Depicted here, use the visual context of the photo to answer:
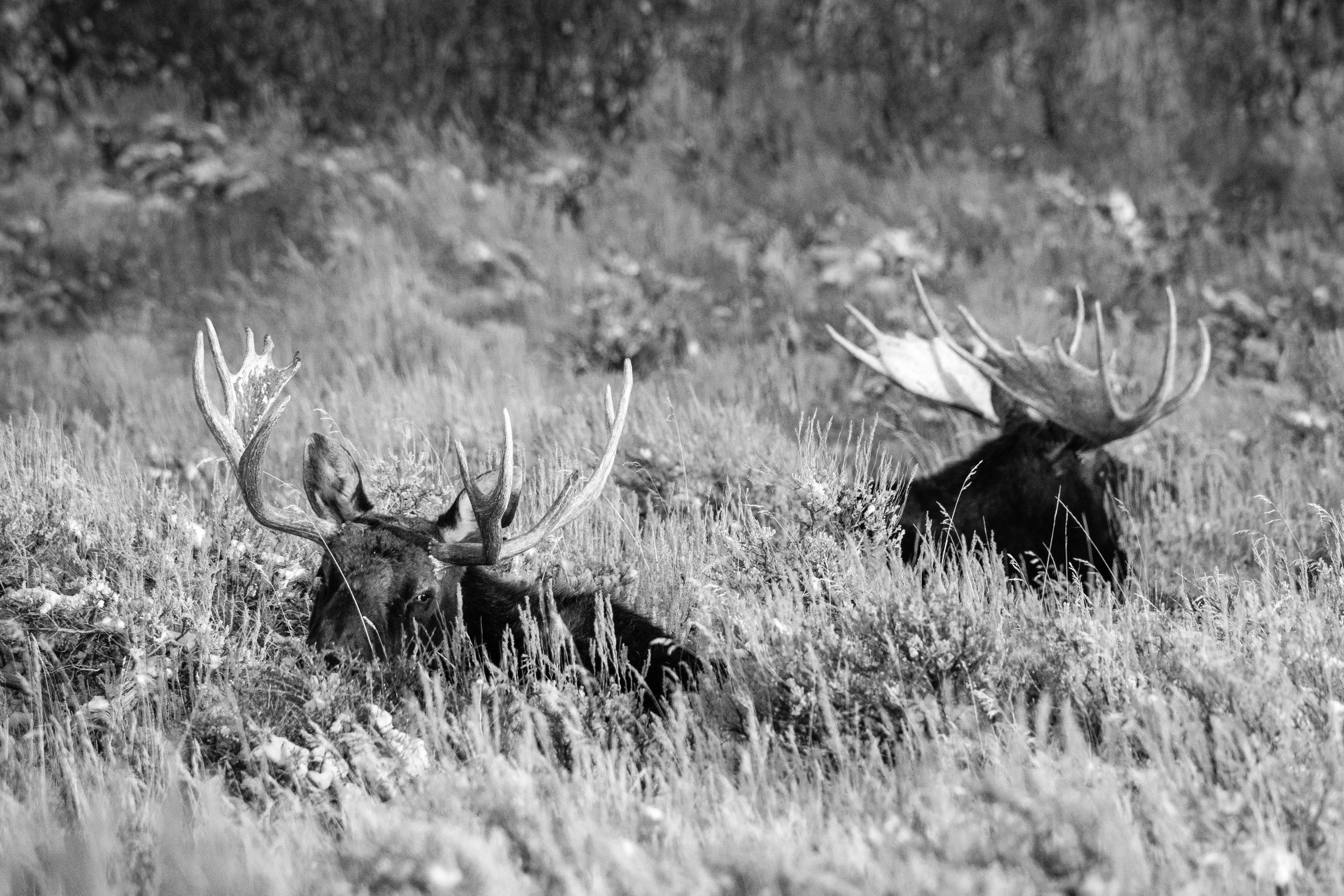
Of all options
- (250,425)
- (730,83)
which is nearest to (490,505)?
(250,425)

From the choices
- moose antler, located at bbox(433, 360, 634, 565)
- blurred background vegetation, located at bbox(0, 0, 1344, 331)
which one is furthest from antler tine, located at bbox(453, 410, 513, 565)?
blurred background vegetation, located at bbox(0, 0, 1344, 331)

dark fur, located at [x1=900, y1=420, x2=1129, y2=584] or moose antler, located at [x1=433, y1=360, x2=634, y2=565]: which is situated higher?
moose antler, located at [x1=433, y1=360, x2=634, y2=565]

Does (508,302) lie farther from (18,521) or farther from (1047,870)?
(1047,870)

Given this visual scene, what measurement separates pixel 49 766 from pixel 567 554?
1.81 metres

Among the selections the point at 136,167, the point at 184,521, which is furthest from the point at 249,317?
the point at 184,521

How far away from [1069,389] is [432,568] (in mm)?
2663

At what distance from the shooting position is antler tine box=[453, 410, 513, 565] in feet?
12.2

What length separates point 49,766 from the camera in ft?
11.7

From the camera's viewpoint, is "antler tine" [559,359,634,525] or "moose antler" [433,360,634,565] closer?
"moose antler" [433,360,634,565]

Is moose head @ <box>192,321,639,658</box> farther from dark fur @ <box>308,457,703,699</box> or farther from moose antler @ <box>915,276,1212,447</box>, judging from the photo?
moose antler @ <box>915,276,1212,447</box>

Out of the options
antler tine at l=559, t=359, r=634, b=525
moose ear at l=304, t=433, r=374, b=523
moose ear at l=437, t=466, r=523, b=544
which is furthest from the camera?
moose ear at l=304, t=433, r=374, b=523

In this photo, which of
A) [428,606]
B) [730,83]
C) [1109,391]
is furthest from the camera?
[730,83]

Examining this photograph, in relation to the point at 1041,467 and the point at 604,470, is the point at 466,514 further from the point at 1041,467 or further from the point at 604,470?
the point at 1041,467

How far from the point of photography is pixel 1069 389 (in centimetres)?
518
